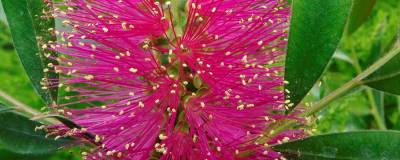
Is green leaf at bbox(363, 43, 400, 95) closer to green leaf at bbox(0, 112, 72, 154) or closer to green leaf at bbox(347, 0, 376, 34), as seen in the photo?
green leaf at bbox(347, 0, 376, 34)

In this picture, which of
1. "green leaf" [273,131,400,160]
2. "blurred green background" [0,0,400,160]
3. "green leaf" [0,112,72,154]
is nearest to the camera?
"green leaf" [273,131,400,160]

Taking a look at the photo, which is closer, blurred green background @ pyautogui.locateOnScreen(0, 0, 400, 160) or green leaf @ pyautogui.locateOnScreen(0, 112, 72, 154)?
green leaf @ pyautogui.locateOnScreen(0, 112, 72, 154)

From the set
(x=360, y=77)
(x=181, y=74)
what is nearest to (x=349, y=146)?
(x=360, y=77)

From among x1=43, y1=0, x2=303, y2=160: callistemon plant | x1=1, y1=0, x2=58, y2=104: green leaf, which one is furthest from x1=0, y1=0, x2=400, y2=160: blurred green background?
x1=43, y1=0, x2=303, y2=160: callistemon plant

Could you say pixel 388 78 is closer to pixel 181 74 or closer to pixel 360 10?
pixel 360 10

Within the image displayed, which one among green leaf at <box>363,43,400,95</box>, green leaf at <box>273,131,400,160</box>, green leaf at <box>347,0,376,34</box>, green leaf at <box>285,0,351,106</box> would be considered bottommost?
green leaf at <box>273,131,400,160</box>

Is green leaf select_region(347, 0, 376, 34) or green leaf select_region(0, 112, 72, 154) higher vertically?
green leaf select_region(347, 0, 376, 34)

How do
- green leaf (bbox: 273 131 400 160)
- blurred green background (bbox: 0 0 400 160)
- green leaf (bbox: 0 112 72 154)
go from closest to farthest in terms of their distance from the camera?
green leaf (bbox: 273 131 400 160) → green leaf (bbox: 0 112 72 154) → blurred green background (bbox: 0 0 400 160)

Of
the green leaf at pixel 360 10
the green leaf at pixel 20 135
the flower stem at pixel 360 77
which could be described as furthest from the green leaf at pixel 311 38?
the green leaf at pixel 20 135
